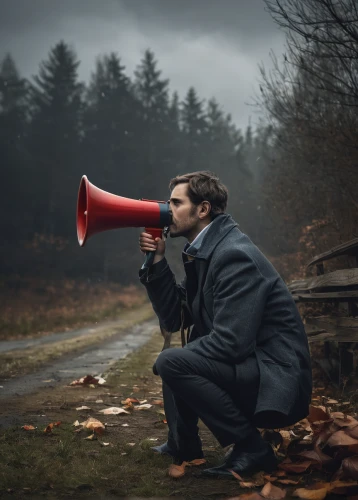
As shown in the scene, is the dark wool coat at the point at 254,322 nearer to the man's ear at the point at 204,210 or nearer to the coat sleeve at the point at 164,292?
the man's ear at the point at 204,210

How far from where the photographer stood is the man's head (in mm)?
3369

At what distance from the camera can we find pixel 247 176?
1959 inches

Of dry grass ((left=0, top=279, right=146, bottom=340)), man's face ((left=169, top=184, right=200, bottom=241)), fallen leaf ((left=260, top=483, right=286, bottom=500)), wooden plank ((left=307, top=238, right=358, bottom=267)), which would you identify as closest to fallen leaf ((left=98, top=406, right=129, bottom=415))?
man's face ((left=169, top=184, right=200, bottom=241))

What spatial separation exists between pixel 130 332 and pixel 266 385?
1356 cm

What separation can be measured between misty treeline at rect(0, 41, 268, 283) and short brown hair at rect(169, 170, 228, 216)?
25.2 meters

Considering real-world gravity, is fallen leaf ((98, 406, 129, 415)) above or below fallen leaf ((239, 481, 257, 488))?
below

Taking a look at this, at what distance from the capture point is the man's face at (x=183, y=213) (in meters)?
3.40

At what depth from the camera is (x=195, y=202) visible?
11.1ft

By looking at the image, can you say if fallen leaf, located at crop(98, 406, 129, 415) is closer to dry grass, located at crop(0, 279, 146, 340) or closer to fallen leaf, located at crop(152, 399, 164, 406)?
fallen leaf, located at crop(152, 399, 164, 406)

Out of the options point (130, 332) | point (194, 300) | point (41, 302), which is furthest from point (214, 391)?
point (41, 302)

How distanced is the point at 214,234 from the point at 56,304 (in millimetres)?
22660

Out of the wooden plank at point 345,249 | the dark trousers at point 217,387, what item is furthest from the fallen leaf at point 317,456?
the wooden plank at point 345,249

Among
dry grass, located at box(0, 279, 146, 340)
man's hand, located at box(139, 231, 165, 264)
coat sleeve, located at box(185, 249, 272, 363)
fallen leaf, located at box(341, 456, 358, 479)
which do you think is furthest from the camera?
dry grass, located at box(0, 279, 146, 340)

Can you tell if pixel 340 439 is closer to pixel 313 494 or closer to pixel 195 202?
pixel 313 494
